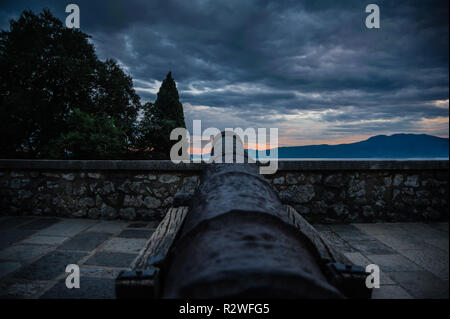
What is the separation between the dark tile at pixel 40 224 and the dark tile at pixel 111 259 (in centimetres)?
177

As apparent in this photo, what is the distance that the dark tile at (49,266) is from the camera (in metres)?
2.44

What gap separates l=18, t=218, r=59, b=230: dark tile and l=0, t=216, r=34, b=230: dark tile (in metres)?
0.17

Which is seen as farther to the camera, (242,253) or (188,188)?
(188,188)

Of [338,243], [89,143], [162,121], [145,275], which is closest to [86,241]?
[145,275]

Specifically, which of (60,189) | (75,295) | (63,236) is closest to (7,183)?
(60,189)

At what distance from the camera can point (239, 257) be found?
888 millimetres

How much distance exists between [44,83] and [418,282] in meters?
18.3

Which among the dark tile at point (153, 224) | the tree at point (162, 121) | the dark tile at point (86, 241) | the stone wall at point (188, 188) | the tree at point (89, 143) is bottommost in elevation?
the dark tile at point (153, 224)

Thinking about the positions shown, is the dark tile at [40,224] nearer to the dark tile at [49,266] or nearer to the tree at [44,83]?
the dark tile at [49,266]

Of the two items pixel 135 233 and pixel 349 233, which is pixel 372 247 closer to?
pixel 349 233

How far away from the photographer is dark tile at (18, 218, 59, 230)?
12.9 ft

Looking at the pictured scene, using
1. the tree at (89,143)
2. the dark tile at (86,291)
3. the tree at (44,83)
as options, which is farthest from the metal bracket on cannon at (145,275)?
the tree at (44,83)

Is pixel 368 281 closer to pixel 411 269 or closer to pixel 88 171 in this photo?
pixel 411 269
